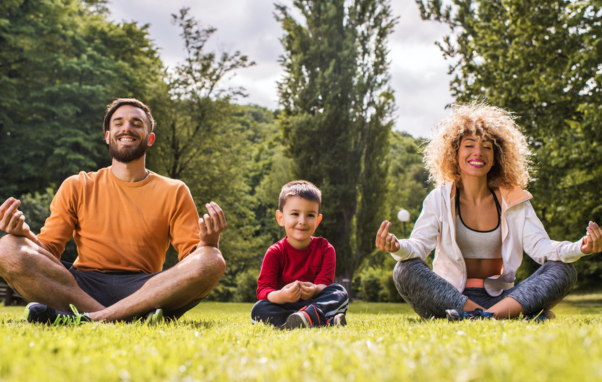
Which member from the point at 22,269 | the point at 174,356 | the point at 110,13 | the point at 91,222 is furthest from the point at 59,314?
the point at 110,13

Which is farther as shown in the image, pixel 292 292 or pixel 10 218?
pixel 292 292

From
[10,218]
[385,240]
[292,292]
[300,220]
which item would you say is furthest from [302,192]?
[10,218]

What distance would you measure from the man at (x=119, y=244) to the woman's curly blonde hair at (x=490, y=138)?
8.68 ft

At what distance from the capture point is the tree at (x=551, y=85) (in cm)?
1175

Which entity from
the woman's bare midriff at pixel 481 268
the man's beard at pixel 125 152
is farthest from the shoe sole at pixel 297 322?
the man's beard at pixel 125 152

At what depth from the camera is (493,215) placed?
4.43m

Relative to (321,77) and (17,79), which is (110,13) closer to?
(17,79)

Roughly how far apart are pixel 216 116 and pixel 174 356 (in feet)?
75.3

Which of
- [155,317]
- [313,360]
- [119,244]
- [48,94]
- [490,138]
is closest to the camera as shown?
[313,360]

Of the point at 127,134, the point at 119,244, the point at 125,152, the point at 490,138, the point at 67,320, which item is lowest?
the point at 67,320

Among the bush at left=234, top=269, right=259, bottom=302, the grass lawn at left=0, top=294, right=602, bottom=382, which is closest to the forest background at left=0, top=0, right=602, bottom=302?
the bush at left=234, top=269, right=259, bottom=302

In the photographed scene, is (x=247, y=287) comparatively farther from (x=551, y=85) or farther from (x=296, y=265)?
(x=296, y=265)

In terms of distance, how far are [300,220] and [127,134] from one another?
6.02ft

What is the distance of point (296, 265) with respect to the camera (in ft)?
13.4
